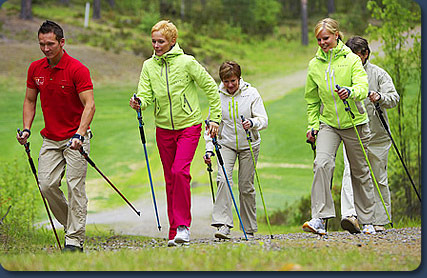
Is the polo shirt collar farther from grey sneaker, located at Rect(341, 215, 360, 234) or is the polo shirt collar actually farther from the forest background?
the forest background

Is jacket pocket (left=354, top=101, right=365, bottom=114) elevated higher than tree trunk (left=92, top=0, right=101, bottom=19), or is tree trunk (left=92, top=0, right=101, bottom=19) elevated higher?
tree trunk (left=92, top=0, right=101, bottom=19)

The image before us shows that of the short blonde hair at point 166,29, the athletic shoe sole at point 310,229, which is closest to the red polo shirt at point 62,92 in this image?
the short blonde hair at point 166,29

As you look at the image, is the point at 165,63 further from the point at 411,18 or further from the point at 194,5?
the point at 194,5

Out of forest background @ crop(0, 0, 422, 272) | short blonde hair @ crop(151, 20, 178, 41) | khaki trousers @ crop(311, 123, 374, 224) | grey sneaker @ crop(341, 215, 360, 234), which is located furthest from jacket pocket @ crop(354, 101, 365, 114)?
forest background @ crop(0, 0, 422, 272)

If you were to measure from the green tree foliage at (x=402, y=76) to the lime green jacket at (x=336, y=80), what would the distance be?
4.79m

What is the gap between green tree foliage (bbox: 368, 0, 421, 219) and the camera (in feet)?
37.1

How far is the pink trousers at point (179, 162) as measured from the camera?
621cm

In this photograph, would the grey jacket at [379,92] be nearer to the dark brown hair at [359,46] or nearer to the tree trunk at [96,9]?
the dark brown hair at [359,46]

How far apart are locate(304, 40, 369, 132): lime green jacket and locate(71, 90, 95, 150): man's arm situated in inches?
81.6

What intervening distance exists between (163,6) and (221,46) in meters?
1.89

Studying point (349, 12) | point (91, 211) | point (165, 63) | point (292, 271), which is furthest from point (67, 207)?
point (349, 12)

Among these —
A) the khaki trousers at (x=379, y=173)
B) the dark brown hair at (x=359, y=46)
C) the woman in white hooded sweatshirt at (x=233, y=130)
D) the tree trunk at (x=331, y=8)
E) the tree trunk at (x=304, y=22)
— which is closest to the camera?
the woman in white hooded sweatshirt at (x=233, y=130)

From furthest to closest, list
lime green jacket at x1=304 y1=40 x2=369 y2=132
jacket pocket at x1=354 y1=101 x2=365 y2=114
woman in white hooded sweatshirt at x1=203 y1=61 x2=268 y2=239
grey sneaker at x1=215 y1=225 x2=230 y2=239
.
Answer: woman in white hooded sweatshirt at x1=203 y1=61 x2=268 y2=239, grey sneaker at x1=215 y1=225 x2=230 y2=239, jacket pocket at x1=354 y1=101 x2=365 y2=114, lime green jacket at x1=304 y1=40 x2=369 y2=132

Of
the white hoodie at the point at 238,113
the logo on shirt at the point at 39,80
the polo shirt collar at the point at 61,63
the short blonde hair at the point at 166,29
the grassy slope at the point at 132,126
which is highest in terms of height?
the short blonde hair at the point at 166,29
